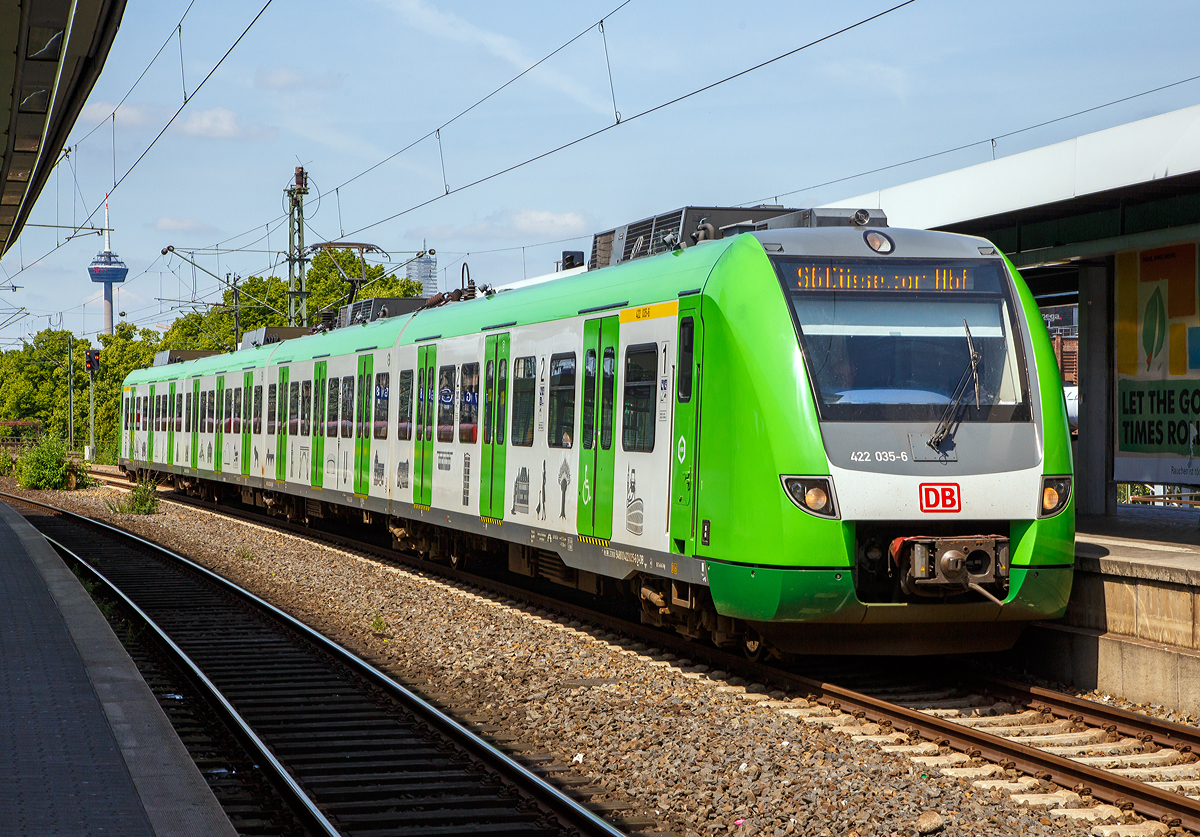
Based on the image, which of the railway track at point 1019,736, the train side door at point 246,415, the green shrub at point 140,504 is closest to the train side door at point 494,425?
the railway track at point 1019,736

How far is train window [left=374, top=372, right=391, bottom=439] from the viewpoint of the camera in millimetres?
17625

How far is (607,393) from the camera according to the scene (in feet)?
35.7

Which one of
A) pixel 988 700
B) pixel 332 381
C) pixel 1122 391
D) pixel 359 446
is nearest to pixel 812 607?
pixel 988 700

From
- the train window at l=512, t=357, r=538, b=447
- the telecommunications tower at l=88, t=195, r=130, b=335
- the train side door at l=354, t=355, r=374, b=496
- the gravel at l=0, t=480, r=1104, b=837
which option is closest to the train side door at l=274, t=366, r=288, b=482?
the train side door at l=354, t=355, r=374, b=496

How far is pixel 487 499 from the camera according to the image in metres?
13.8

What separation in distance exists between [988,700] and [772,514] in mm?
2111

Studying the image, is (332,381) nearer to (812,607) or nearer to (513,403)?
(513,403)

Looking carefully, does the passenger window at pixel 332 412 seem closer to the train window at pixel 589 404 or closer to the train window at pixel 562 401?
the train window at pixel 562 401

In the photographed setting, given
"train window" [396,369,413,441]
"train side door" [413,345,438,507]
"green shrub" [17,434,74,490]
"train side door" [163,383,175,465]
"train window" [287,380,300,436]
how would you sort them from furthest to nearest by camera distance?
"green shrub" [17,434,74,490] → "train side door" [163,383,175,465] → "train window" [287,380,300,436] → "train window" [396,369,413,441] → "train side door" [413,345,438,507]

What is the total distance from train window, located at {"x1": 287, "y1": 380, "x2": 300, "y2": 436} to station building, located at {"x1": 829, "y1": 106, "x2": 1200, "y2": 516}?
11.9 meters

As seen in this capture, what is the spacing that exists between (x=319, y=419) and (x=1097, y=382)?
40.8ft

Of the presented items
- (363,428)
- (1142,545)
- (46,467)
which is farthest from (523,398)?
(46,467)

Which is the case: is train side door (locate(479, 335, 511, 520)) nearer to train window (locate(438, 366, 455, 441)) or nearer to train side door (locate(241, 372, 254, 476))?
train window (locate(438, 366, 455, 441))

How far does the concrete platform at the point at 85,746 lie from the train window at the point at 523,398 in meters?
4.18
